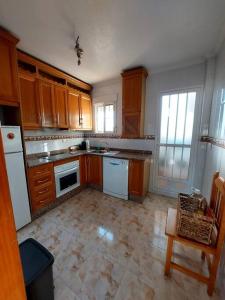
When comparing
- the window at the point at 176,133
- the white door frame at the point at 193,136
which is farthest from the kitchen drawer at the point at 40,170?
the window at the point at 176,133

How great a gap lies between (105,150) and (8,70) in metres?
2.23

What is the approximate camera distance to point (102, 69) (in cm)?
254

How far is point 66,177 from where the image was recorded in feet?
8.36

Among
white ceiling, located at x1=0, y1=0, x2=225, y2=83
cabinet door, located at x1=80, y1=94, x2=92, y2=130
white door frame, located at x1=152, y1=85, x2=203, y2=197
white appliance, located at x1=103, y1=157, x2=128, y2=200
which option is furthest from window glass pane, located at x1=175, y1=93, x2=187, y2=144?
cabinet door, located at x1=80, y1=94, x2=92, y2=130

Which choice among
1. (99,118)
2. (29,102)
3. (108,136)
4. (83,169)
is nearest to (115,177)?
(83,169)

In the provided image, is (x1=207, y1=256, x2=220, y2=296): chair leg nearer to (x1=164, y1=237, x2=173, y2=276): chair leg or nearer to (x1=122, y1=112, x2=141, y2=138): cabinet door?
(x1=164, y1=237, x2=173, y2=276): chair leg

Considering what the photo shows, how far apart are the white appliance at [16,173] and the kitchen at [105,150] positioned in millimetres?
13

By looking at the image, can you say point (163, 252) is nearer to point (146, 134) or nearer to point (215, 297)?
point (215, 297)

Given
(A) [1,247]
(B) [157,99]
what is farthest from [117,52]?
(A) [1,247]

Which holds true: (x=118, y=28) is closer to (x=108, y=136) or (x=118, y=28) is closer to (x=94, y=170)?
(x=108, y=136)

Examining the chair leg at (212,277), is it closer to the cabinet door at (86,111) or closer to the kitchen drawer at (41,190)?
the kitchen drawer at (41,190)

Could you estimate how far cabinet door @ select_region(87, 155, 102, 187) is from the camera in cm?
290

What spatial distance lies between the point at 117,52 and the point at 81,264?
9.03 ft

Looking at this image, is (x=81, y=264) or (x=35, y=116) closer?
(x=81, y=264)
